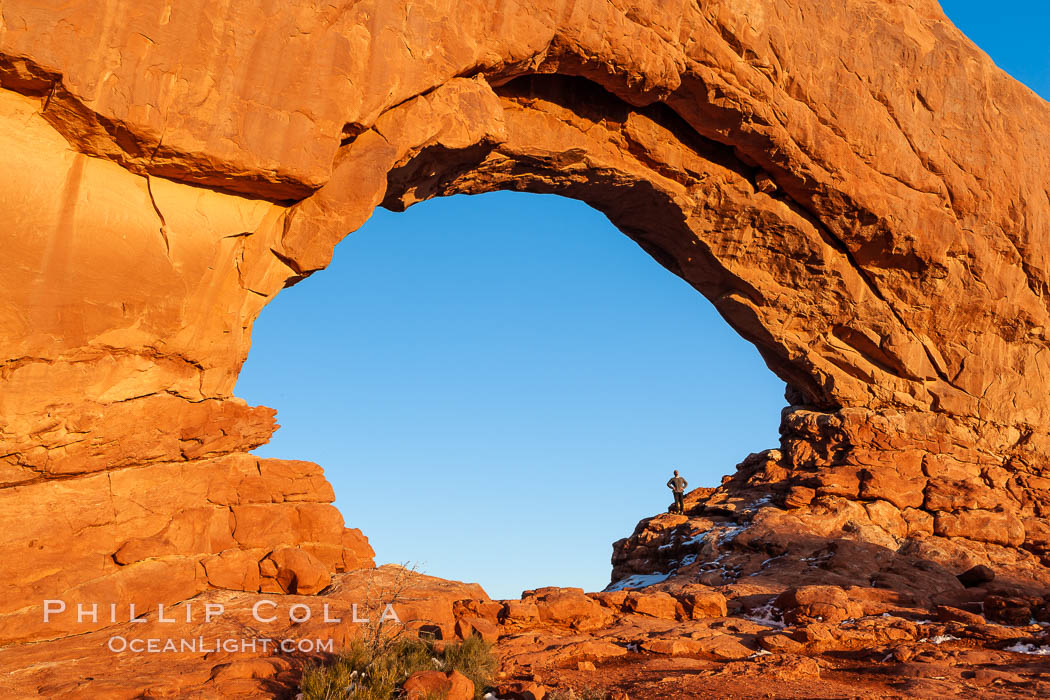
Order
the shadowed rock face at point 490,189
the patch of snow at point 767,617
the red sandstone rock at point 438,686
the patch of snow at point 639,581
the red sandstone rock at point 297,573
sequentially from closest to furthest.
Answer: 1. the red sandstone rock at point 438,686
2. the shadowed rock face at point 490,189
3. the red sandstone rock at point 297,573
4. the patch of snow at point 767,617
5. the patch of snow at point 639,581

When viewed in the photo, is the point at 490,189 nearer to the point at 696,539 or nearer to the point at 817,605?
the point at 696,539

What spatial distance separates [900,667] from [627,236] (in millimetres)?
12369

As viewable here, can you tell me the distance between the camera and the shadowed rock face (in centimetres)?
942

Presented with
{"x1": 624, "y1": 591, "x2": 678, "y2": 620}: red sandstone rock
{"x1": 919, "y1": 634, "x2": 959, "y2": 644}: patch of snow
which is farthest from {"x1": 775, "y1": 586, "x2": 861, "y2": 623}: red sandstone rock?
{"x1": 624, "y1": 591, "x2": 678, "y2": 620}: red sandstone rock

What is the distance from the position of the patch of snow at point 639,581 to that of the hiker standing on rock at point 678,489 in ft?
9.10

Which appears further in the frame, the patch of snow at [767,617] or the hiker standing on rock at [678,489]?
the hiker standing on rock at [678,489]

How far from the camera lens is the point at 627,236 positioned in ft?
64.4

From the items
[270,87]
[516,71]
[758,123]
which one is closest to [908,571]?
[758,123]

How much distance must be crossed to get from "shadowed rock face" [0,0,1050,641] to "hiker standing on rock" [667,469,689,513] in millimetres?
1372

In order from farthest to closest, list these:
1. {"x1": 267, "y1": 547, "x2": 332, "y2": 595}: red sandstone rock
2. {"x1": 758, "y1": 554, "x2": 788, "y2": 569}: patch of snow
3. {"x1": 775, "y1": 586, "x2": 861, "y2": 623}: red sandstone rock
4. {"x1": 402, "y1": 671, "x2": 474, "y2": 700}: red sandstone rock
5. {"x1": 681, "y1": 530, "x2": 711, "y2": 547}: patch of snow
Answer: {"x1": 681, "y1": 530, "x2": 711, "y2": 547}: patch of snow, {"x1": 758, "y1": 554, "x2": 788, "y2": 569}: patch of snow, {"x1": 775, "y1": 586, "x2": 861, "y2": 623}: red sandstone rock, {"x1": 267, "y1": 547, "x2": 332, "y2": 595}: red sandstone rock, {"x1": 402, "y1": 671, "x2": 474, "y2": 700}: red sandstone rock

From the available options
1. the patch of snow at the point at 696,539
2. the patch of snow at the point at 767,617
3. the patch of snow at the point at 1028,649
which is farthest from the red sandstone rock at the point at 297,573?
the patch of snow at the point at 696,539

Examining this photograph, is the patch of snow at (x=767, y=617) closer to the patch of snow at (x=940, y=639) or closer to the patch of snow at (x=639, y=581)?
the patch of snow at (x=940, y=639)

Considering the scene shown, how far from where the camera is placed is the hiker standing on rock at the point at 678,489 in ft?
67.3

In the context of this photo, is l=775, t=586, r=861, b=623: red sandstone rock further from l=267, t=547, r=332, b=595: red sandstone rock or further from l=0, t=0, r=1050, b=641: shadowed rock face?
l=267, t=547, r=332, b=595: red sandstone rock
